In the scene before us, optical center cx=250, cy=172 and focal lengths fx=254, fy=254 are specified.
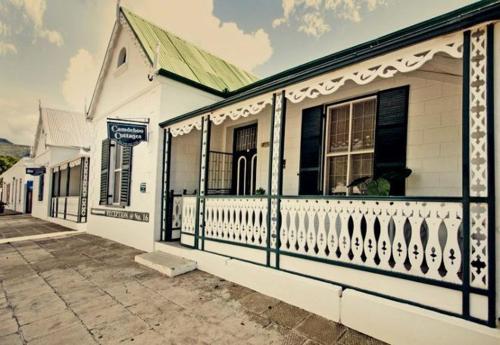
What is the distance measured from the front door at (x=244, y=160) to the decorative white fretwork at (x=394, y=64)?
3.32 m

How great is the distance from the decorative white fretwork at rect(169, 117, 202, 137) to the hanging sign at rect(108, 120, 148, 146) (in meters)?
0.86

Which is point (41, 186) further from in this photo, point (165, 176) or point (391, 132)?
point (391, 132)

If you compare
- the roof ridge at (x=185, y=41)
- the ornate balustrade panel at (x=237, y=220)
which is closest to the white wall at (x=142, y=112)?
the roof ridge at (x=185, y=41)

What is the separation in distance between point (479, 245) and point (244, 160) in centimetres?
534

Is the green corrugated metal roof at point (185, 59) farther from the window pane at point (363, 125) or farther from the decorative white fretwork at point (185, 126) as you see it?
the window pane at point (363, 125)

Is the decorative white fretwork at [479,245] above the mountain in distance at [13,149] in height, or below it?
below

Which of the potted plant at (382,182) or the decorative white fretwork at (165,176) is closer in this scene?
the potted plant at (382,182)

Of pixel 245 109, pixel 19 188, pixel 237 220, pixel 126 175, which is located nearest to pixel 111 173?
pixel 126 175

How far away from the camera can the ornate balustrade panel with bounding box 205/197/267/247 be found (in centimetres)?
402

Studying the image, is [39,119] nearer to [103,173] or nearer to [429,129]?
[103,173]

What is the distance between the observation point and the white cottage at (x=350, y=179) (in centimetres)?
225

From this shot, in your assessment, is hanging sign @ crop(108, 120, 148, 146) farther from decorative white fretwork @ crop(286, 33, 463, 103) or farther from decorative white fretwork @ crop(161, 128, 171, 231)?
decorative white fretwork @ crop(286, 33, 463, 103)

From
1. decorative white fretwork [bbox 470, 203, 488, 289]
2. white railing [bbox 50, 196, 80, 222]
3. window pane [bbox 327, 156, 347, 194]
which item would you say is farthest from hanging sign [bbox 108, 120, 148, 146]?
white railing [bbox 50, 196, 80, 222]

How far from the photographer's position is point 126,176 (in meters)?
7.23
